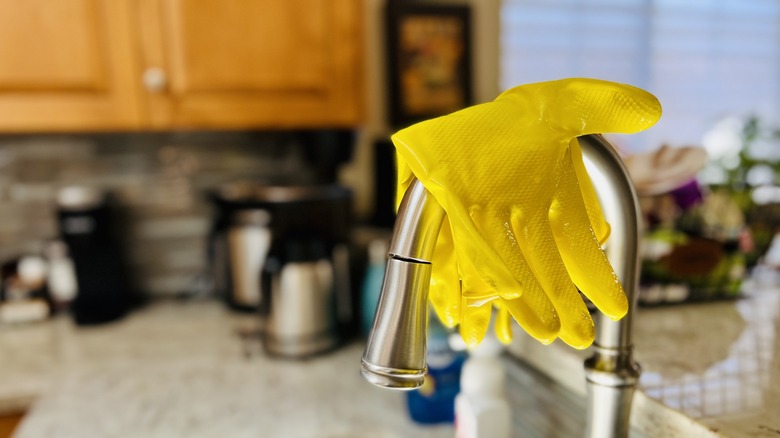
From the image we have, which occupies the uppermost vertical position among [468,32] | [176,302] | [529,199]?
[468,32]

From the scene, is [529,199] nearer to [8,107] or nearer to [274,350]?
[274,350]

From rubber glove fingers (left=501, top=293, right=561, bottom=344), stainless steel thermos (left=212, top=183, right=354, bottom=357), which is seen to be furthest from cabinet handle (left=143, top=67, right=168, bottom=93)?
rubber glove fingers (left=501, top=293, right=561, bottom=344)

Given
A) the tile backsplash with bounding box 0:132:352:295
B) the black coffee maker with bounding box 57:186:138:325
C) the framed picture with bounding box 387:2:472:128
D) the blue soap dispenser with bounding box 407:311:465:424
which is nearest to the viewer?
the blue soap dispenser with bounding box 407:311:465:424

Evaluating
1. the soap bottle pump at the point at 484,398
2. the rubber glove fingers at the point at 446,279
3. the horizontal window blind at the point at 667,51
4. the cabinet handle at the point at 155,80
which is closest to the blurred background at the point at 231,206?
the cabinet handle at the point at 155,80

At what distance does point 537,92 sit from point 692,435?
0.38m

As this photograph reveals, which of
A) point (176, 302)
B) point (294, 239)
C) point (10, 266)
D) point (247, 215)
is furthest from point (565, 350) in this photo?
point (10, 266)

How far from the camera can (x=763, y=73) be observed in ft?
7.34

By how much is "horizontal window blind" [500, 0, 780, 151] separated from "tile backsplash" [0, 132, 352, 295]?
2.50 feet

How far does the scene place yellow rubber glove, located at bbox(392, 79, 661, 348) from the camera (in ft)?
1.22

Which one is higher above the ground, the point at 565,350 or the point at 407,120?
the point at 407,120

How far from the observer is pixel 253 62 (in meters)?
1.12

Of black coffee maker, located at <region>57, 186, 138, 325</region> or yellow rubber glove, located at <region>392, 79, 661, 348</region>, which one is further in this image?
black coffee maker, located at <region>57, 186, 138, 325</region>

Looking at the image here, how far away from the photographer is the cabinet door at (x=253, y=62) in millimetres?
1087

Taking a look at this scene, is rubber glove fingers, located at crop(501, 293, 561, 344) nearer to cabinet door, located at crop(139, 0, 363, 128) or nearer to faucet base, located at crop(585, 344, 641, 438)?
faucet base, located at crop(585, 344, 641, 438)
